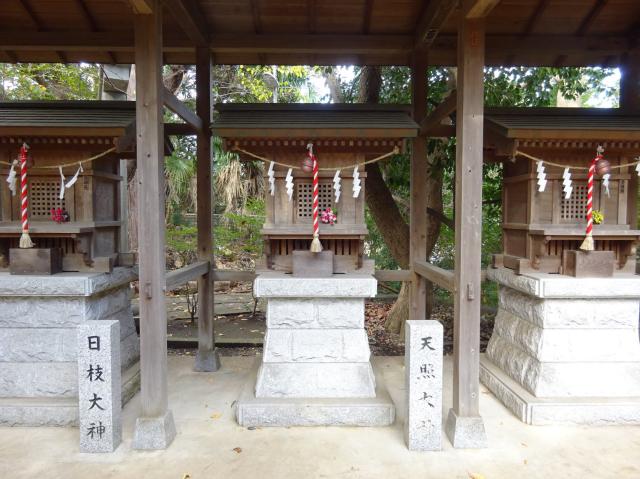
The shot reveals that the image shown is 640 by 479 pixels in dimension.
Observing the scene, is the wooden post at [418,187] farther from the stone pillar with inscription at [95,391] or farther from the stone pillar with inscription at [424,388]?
the stone pillar with inscription at [95,391]

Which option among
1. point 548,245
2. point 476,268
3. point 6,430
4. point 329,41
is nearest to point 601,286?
point 548,245

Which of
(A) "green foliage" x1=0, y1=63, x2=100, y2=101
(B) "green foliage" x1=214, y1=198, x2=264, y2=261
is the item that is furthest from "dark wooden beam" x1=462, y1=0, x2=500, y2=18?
(A) "green foliage" x1=0, y1=63, x2=100, y2=101

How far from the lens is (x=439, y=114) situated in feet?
14.9

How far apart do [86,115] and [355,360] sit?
12.6 feet

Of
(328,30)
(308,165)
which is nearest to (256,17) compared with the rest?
(328,30)

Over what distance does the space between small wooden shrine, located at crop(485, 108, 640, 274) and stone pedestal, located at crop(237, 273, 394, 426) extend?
1.98 m

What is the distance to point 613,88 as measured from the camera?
801 cm

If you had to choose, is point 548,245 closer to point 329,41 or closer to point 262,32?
point 329,41

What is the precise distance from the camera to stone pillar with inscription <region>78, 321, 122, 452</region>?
3.52 metres

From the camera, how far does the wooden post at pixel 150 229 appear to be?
356 centimetres

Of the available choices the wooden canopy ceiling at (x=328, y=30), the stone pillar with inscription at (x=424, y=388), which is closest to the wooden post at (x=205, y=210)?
the wooden canopy ceiling at (x=328, y=30)

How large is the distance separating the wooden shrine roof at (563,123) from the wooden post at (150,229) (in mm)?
3373

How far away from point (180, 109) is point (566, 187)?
418 centimetres

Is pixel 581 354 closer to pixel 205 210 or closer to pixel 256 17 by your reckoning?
pixel 205 210
